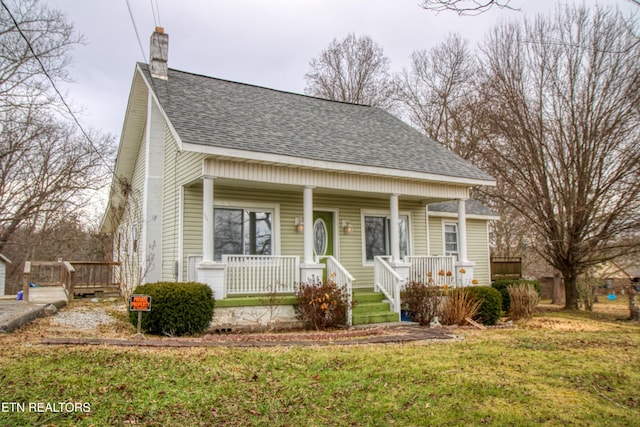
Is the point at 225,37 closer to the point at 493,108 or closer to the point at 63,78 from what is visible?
the point at 63,78

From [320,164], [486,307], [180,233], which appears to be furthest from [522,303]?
[180,233]

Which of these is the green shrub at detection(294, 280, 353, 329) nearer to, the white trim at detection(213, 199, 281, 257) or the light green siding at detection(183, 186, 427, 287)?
the white trim at detection(213, 199, 281, 257)

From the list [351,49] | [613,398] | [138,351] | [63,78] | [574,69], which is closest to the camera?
[613,398]

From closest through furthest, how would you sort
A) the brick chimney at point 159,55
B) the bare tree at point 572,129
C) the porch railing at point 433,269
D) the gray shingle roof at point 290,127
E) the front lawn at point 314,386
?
1. the front lawn at point 314,386
2. the gray shingle roof at point 290,127
3. the porch railing at point 433,269
4. the brick chimney at point 159,55
5. the bare tree at point 572,129

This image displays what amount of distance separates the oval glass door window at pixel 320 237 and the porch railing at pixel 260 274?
2.27 meters

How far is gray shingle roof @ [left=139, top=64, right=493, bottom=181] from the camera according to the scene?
412 inches

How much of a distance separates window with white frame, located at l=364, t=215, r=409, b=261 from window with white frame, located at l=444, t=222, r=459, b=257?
9.72 feet

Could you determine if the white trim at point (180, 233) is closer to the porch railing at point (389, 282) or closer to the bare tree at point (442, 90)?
the porch railing at point (389, 282)

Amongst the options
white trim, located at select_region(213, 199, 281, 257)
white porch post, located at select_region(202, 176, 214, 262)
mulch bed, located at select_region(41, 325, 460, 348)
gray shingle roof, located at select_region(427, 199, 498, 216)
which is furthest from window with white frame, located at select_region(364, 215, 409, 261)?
white porch post, located at select_region(202, 176, 214, 262)

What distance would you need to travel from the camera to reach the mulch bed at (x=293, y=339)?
6883mm

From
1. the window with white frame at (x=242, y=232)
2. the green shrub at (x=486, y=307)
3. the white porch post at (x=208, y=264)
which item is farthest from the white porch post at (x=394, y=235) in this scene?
the white porch post at (x=208, y=264)

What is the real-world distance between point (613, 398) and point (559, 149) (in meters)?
12.4

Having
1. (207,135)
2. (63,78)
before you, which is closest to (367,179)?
(207,135)

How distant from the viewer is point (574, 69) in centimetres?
1559
